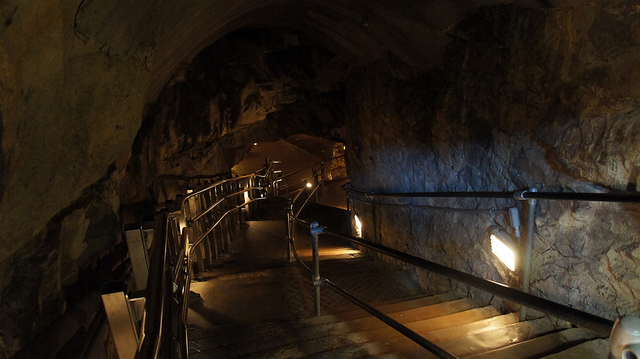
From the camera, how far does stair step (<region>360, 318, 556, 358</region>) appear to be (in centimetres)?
227

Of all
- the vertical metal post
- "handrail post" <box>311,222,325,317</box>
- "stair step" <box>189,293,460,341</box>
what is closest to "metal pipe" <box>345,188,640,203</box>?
the vertical metal post

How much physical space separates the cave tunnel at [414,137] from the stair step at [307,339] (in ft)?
1.04

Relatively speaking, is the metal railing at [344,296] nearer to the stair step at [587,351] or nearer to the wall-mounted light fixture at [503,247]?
the stair step at [587,351]

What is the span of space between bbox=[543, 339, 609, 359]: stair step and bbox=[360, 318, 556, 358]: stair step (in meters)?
0.35

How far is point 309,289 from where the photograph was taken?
12.6ft

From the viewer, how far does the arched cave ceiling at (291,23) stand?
2.20 metres

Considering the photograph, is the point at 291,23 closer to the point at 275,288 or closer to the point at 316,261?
the point at 275,288

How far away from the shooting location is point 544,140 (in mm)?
2557

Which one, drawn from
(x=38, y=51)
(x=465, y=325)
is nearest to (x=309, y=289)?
(x=465, y=325)

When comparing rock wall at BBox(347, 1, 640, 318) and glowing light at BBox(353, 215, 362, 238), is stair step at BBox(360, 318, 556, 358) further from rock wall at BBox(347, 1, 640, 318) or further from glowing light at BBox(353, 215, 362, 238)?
glowing light at BBox(353, 215, 362, 238)

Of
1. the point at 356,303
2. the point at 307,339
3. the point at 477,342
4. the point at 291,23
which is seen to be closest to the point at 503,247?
the point at 477,342

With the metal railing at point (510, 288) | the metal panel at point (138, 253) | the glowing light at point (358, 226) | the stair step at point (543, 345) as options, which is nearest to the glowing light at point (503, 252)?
the metal railing at point (510, 288)

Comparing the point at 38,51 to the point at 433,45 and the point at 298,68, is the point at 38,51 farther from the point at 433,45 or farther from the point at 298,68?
the point at 298,68

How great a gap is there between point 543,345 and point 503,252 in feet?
2.75
